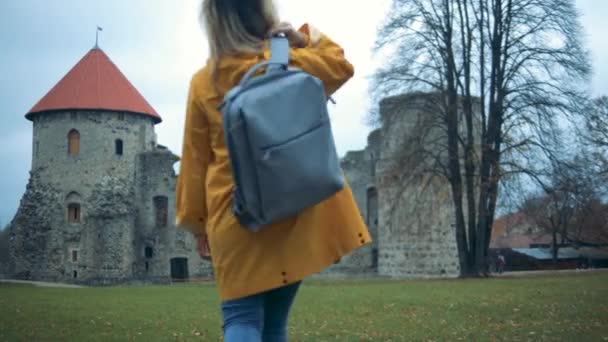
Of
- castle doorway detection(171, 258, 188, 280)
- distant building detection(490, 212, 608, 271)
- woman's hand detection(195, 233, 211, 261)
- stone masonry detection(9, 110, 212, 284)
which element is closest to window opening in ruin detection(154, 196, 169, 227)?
stone masonry detection(9, 110, 212, 284)

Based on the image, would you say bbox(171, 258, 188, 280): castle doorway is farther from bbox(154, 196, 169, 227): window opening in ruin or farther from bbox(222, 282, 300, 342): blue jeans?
bbox(222, 282, 300, 342): blue jeans

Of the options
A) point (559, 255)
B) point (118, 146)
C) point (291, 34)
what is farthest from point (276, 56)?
point (559, 255)

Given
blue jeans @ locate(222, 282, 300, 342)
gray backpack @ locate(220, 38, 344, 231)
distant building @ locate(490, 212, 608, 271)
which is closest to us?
gray backpack @ locate(220, 38, 344, 231)

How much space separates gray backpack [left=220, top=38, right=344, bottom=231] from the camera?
253cm

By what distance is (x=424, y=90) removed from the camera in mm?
23297

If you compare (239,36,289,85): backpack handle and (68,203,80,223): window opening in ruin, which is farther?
(68,203,80,223): window opening in ruin

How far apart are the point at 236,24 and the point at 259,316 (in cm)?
118

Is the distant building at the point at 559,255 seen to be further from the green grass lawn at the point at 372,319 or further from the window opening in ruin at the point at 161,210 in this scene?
the green grass lawn at the point at 372,319

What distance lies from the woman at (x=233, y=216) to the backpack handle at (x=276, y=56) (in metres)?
0.08

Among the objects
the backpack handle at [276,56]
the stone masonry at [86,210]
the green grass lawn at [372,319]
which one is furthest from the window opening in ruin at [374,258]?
the backpack handle at [276,56]

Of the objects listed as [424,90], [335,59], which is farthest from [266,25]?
[424,90]

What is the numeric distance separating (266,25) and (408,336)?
A: 5242mm

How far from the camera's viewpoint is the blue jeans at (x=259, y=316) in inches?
107

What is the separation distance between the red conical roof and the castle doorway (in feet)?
23.7
